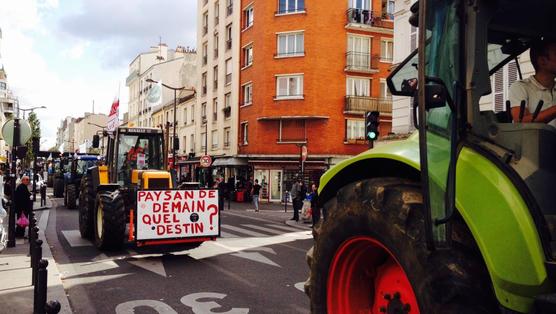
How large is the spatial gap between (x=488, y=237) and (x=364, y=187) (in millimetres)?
832

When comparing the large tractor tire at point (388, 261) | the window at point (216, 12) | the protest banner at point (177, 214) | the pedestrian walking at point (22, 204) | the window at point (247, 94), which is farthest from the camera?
the window at point (216, 12)

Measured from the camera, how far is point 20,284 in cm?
704

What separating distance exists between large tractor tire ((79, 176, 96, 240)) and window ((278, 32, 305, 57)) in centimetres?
2271

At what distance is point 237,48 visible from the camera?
37.7 metres

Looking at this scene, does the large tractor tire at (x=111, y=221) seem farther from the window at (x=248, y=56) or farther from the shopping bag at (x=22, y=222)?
the window at (x=248, y=56)

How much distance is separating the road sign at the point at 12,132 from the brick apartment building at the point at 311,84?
22.6 meters

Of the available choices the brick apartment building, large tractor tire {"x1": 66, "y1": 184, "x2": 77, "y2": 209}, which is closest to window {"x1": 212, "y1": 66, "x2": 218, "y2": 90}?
the brick apartment building

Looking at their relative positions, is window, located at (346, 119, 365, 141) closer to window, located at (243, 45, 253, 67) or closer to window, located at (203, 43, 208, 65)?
window, located at (243, 45, 253, 67)

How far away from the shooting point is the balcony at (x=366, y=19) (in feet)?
111

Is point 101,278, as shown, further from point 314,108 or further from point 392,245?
point 314,108

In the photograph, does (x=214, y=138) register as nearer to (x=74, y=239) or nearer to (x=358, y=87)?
(x=358, y=87)

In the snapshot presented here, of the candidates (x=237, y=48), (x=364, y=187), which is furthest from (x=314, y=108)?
(x=364, y=187)

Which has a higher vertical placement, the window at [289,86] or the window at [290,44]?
the window at [290,44]

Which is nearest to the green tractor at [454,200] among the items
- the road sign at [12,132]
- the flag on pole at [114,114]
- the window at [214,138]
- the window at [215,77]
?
the road sign at [12,132]
